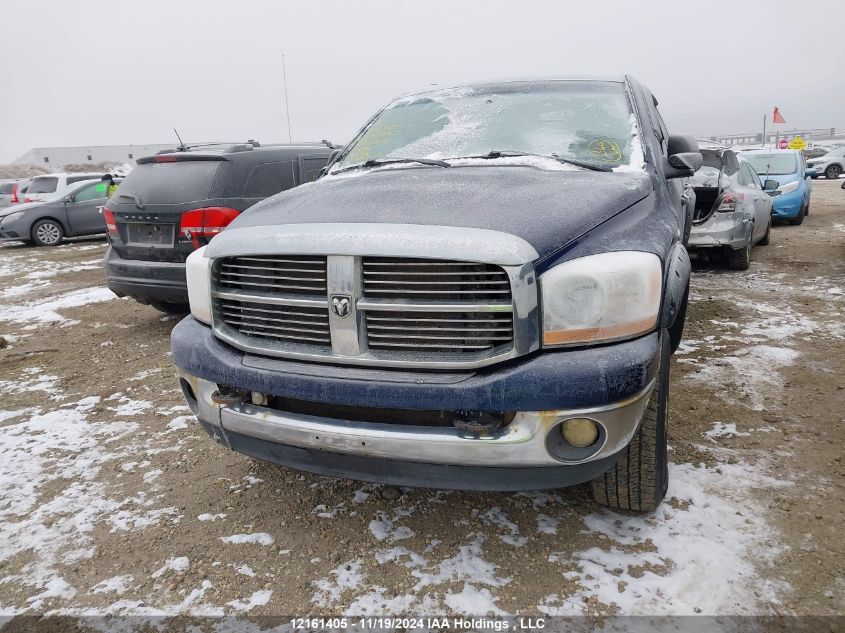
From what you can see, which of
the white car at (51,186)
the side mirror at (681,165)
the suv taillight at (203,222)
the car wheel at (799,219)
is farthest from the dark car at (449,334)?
the white car at (51,186)

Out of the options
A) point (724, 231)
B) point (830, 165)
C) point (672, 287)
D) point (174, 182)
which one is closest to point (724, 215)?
point (724, 231)

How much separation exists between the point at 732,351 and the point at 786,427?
1.39 metres

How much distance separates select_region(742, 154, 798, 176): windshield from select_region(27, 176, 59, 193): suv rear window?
15.5 meters

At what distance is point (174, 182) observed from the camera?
16.9 feet

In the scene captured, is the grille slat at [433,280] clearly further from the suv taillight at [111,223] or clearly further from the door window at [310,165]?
the suv taillight at [111,223]

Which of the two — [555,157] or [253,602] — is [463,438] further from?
[555,157]

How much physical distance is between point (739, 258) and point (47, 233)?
13857 millimetres

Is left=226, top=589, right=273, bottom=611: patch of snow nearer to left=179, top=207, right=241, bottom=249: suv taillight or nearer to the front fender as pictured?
the front fender

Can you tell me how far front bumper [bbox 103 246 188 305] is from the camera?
198 inches

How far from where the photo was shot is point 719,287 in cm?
681

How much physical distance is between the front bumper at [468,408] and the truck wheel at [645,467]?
0.25 meters

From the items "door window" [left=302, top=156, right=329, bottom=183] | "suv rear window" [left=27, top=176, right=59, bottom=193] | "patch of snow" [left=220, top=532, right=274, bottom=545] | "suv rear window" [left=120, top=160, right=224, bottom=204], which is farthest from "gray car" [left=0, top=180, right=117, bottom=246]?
"patch of snow" [left=220, top=532, right=274, bottom=545]

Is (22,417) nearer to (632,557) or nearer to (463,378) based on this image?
(463,378)

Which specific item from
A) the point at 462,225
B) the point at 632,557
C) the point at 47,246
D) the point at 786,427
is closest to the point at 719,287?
the point at 786,427
